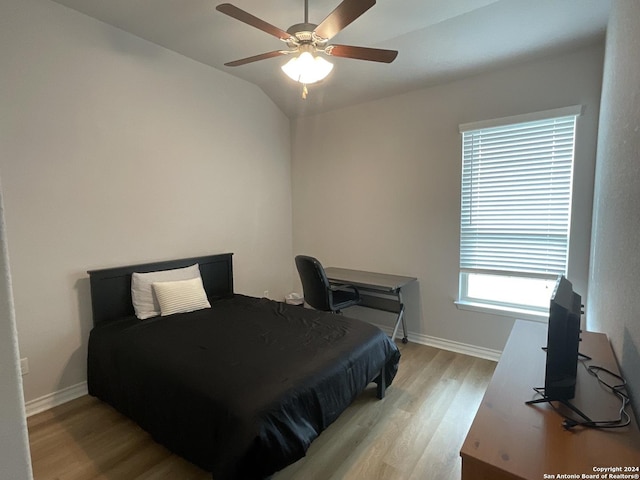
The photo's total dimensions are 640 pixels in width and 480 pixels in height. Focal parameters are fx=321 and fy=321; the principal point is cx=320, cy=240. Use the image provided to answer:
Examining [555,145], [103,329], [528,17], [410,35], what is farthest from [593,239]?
[103,329]

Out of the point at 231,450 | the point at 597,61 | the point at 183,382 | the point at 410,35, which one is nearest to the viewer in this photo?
the point at 231,450

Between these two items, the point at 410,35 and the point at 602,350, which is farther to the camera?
the point at 410,35

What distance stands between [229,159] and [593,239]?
3340 millimetres

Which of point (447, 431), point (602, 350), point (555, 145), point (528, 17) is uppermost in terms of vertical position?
point (528, 17)

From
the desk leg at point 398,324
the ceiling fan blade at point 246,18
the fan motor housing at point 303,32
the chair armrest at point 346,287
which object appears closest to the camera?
the ceiling fan blade at point 246,18

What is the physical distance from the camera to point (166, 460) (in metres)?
1.85

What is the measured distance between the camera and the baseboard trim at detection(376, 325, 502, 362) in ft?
9.99

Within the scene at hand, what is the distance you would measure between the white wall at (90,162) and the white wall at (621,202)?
3.15 metres

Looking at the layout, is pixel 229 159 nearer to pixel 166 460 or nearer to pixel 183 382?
pixel 183 382

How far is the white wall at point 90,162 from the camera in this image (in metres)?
2.20

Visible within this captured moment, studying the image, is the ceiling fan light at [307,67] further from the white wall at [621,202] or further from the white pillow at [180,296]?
the white pillow at [180,296]

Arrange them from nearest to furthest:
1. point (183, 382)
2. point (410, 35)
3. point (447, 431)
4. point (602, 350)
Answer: point (602, 350) → point (183, 382) → point (447, 431) → point (410, 35)

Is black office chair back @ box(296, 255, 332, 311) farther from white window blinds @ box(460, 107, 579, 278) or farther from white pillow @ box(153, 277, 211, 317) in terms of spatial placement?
white window blinds @ box(460, 107, 579, 278)

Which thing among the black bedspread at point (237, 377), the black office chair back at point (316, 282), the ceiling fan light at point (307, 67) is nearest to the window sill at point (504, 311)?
the black bedspread at point (237, 377)
